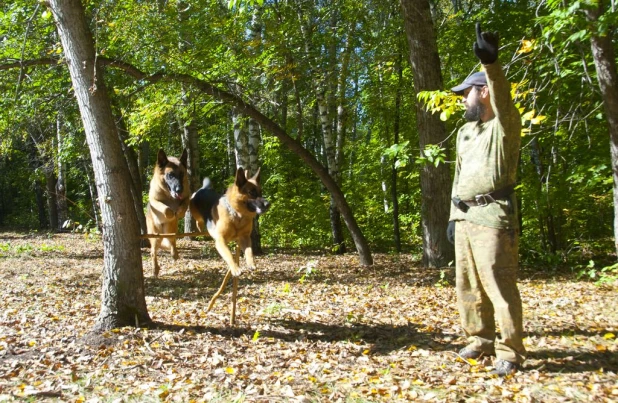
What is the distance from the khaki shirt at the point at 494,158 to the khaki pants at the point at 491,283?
118 millimetres

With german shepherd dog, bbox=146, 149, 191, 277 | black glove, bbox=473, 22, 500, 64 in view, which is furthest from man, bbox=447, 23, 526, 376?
german shepherd dog, bbox=146, 149, 191, 277

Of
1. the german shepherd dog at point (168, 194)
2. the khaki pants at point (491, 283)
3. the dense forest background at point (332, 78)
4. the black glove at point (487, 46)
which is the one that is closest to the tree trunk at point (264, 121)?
the dense forest background at point (332, 78)

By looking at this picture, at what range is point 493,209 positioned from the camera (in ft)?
13.9

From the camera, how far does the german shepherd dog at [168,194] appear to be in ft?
13.4

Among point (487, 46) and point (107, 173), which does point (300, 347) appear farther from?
point (487, 46)

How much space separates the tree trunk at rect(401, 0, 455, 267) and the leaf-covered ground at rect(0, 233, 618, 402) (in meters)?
1.31

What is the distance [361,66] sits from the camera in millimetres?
14383

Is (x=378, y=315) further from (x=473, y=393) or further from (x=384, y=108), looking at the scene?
(x=384, y=108)

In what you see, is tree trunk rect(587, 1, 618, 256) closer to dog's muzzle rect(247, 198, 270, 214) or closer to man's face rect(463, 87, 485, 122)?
man's face rect(463, 87, 485, 122)

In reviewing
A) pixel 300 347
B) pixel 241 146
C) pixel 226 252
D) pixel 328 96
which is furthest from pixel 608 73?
pixel 328 96

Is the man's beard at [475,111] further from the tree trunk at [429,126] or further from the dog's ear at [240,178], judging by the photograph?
the tree trunk at [429,126]

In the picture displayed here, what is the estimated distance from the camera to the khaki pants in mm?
4219

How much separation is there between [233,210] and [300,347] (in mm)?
2130

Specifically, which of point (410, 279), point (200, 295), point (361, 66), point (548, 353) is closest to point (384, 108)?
point (361, 66)
